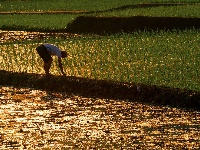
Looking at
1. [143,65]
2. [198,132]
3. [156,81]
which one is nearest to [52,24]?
[143,65]

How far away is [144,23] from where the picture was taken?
59.5ft

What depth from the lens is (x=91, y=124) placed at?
7801 millimetres

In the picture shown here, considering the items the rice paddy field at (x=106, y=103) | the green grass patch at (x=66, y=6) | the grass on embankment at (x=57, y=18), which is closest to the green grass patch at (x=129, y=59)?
the rice paddy field at (x=106, y=103)

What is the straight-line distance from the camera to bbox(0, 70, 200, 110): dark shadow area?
343 inches

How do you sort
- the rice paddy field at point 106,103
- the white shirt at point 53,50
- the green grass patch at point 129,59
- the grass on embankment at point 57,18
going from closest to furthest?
the rice paddy field at point 106,103
the green grass patch at point 129,59
the white shirt at point 53,50
the grass on embankment at point 57,18

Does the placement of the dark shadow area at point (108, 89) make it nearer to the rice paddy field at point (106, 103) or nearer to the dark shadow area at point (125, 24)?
the rice paddy field at point (106, 103)

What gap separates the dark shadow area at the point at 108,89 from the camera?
8.71 metres

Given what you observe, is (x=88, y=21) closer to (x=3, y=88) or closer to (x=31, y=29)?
(x=31, y=29)

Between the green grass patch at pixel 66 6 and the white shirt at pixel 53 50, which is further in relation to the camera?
the green grass patch at pixel 66 6

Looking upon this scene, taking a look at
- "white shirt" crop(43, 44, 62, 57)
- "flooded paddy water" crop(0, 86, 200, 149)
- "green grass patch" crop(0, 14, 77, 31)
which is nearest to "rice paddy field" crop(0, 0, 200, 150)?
"flooded paddy water" crop(0, 86, 200, 149)

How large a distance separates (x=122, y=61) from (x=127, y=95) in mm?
2518

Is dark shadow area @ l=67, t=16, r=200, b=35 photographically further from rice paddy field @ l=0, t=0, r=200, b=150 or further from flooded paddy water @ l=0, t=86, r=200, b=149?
flooded paddy water @ l=0, t=86, r=200, b=149

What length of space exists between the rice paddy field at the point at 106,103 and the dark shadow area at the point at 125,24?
2.27m

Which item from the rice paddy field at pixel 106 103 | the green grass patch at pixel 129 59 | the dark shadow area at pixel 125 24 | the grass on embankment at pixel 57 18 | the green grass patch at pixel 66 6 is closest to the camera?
the rice paddy field at pixel 106 103
